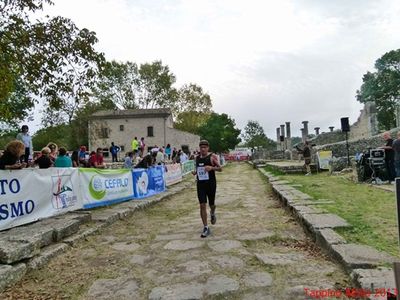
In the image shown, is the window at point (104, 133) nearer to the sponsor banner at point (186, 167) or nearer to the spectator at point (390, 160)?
the sponsor banner at point (186, 167)

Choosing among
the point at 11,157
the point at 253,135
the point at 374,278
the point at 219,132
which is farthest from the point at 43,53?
the point at 253,135

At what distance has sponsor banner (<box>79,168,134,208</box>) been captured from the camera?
8352 millimetres

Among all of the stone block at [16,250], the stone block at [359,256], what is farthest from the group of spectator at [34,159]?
the stone block at [359,256]

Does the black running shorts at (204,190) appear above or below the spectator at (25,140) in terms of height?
below

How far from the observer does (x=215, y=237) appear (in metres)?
5.86

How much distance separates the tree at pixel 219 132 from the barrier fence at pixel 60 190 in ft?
144

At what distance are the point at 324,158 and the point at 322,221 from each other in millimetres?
12110

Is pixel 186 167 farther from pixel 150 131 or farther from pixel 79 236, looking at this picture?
pixel 150 131

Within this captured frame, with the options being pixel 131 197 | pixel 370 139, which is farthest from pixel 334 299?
pixel 370 139

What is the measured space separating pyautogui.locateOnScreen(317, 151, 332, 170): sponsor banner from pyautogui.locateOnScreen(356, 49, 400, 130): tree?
108ft

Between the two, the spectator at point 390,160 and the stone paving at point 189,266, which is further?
the spectator at point 390,160

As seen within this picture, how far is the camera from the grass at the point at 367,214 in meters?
4.46

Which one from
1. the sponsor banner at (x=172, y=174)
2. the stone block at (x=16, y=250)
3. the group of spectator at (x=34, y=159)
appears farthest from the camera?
the sponsor banner at (x=172, y=174)

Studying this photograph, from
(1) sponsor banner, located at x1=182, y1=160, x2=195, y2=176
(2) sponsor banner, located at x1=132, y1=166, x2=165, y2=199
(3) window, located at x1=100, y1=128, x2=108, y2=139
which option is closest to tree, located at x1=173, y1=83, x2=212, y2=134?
(3) window, located at x1=100, y1=128, x2=108, y2=139
